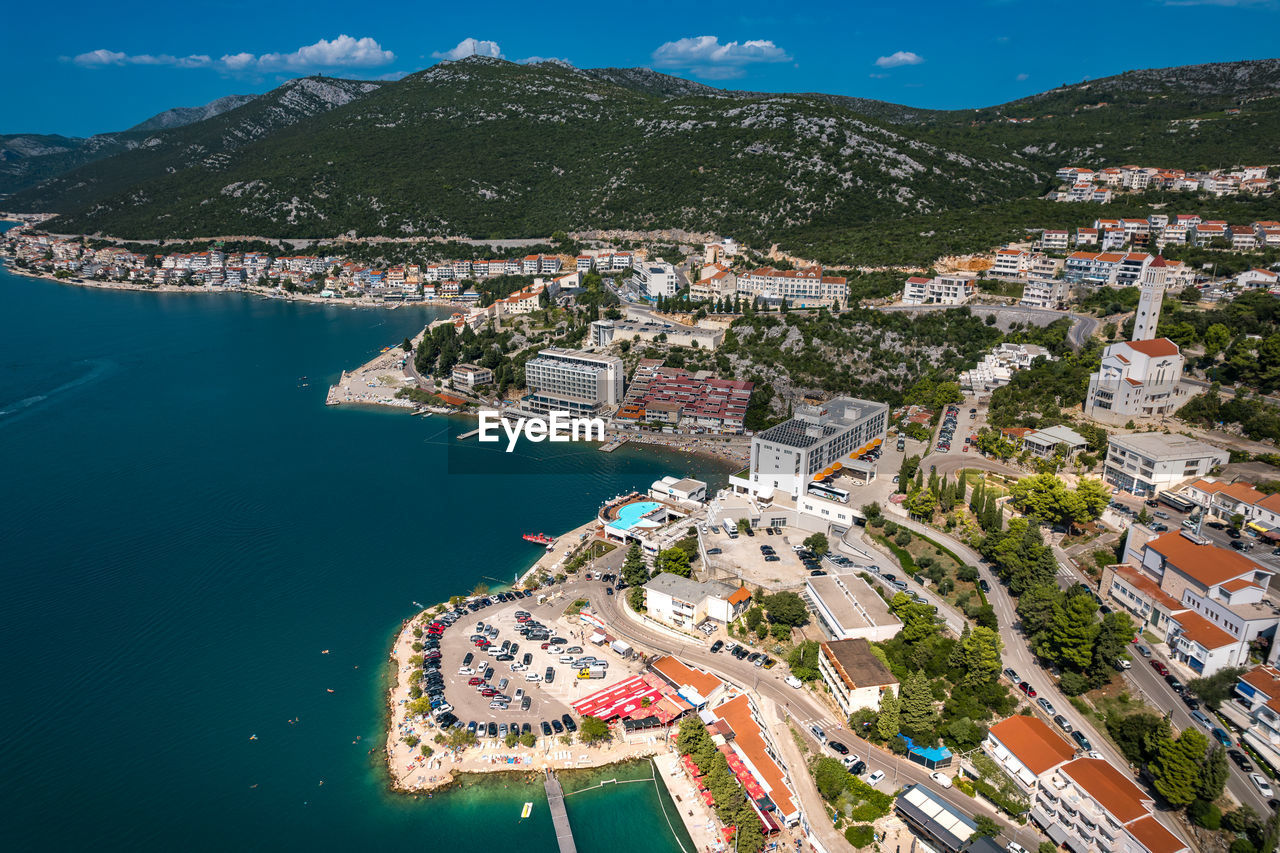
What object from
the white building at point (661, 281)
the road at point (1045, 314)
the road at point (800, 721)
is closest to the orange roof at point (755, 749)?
the road at point (800, 721)

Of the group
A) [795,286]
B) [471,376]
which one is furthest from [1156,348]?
[471,376]

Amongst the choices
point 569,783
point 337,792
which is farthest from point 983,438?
point 337,792

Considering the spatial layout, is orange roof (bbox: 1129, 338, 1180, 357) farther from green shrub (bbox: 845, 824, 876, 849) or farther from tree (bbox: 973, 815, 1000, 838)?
green shrub (bbox: 845, 824, 876, 849)

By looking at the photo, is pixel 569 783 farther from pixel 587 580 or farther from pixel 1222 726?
pixel 1222 726

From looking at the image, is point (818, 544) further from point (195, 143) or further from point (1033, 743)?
point (195, 143)

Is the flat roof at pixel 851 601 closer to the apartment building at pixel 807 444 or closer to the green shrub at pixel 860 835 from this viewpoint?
A: the apartment building at pixel 807 444
